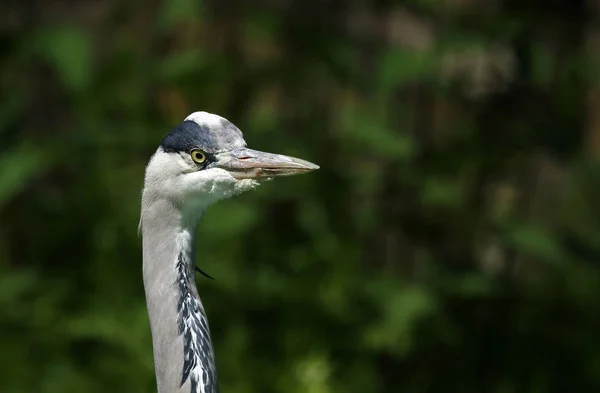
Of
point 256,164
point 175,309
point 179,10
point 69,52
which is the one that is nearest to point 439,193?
point 179,10

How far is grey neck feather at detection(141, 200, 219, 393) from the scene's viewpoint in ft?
→ 7.04

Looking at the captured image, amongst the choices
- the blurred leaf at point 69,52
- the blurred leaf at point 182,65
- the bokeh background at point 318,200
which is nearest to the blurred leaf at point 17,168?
the bokeh background at point 318,200

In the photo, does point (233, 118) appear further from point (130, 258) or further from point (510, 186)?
point (510, 186)

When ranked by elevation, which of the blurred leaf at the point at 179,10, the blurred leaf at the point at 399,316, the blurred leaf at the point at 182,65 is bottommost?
the blurred leaf at the point at 399,316

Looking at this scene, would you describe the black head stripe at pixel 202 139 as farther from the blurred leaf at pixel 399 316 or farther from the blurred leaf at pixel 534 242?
the blurred leaf at pixel 534 242

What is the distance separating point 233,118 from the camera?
12.4 ft

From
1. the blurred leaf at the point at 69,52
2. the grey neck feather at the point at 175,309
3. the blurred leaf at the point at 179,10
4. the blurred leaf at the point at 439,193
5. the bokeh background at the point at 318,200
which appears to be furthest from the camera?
the blurred leaf at the point at 439,193

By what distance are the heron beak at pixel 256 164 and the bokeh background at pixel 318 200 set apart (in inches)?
51.5

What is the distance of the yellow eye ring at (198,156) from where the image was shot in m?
2.20

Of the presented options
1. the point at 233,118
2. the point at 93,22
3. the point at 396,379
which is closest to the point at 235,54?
the point at 233,118

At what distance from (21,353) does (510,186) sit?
2212 mm

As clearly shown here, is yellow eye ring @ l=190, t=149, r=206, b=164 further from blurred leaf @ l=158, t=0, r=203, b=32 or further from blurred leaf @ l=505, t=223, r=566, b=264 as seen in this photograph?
blurred leaf @ l=505, t=223, r=566, b=264

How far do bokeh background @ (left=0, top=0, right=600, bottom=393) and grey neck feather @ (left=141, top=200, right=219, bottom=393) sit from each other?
51.5 inches

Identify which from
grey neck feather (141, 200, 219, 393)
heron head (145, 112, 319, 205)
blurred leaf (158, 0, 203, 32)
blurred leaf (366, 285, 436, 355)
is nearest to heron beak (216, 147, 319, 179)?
heron head (145, 112, 319, 205)
